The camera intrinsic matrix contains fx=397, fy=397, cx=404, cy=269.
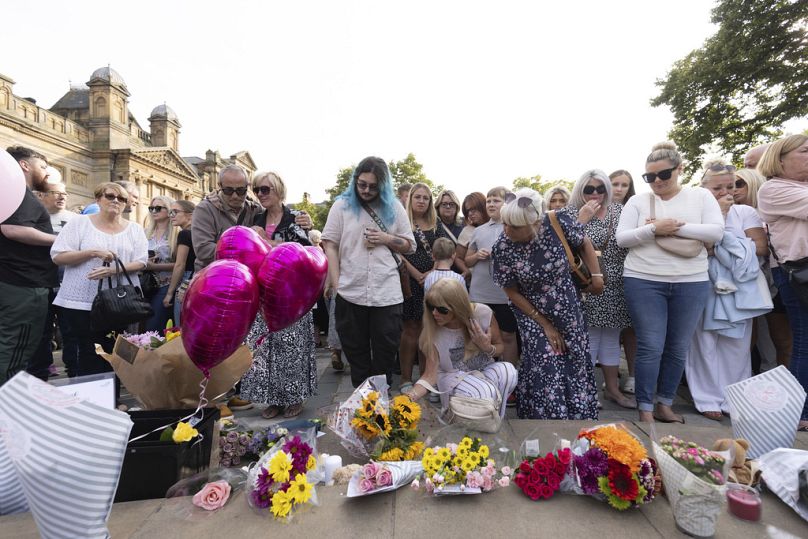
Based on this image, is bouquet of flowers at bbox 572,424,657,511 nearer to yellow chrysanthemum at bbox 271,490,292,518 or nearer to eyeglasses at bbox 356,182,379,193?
yellow chrysanthemum at bbox 271,490,292,518

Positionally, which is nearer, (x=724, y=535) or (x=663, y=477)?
(x=724, y=535)

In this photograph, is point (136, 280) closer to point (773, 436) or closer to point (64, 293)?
point (64, 293)

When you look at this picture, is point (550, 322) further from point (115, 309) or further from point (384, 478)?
point (115, 309)

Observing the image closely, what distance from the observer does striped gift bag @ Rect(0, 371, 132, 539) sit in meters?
1.14

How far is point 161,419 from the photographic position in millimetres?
1962

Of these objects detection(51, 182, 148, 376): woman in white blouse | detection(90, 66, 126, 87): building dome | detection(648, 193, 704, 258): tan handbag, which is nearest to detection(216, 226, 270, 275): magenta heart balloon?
detection(51, 182, 148, 376): woman in white blouse

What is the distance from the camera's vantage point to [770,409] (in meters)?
1.91

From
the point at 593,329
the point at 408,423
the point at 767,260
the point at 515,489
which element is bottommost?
the point at 515,489

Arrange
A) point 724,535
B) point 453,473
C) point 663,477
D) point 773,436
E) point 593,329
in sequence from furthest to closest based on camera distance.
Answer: point 593,329, point 773,436, point 453,473, point 663,477, point 724,535

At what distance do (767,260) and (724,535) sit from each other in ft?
9.44

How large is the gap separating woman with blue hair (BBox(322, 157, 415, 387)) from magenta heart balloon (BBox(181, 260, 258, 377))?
137cm

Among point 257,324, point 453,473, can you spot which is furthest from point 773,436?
point 257,324

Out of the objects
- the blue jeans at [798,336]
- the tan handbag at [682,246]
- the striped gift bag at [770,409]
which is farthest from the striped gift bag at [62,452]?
the blue jeans at [798,336]

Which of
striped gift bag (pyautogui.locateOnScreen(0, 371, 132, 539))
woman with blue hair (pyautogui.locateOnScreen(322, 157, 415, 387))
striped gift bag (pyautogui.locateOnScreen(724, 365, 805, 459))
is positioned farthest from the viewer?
woman with blue hair (pyautogui.locateOnScreen(322, 157, 415, 387))
